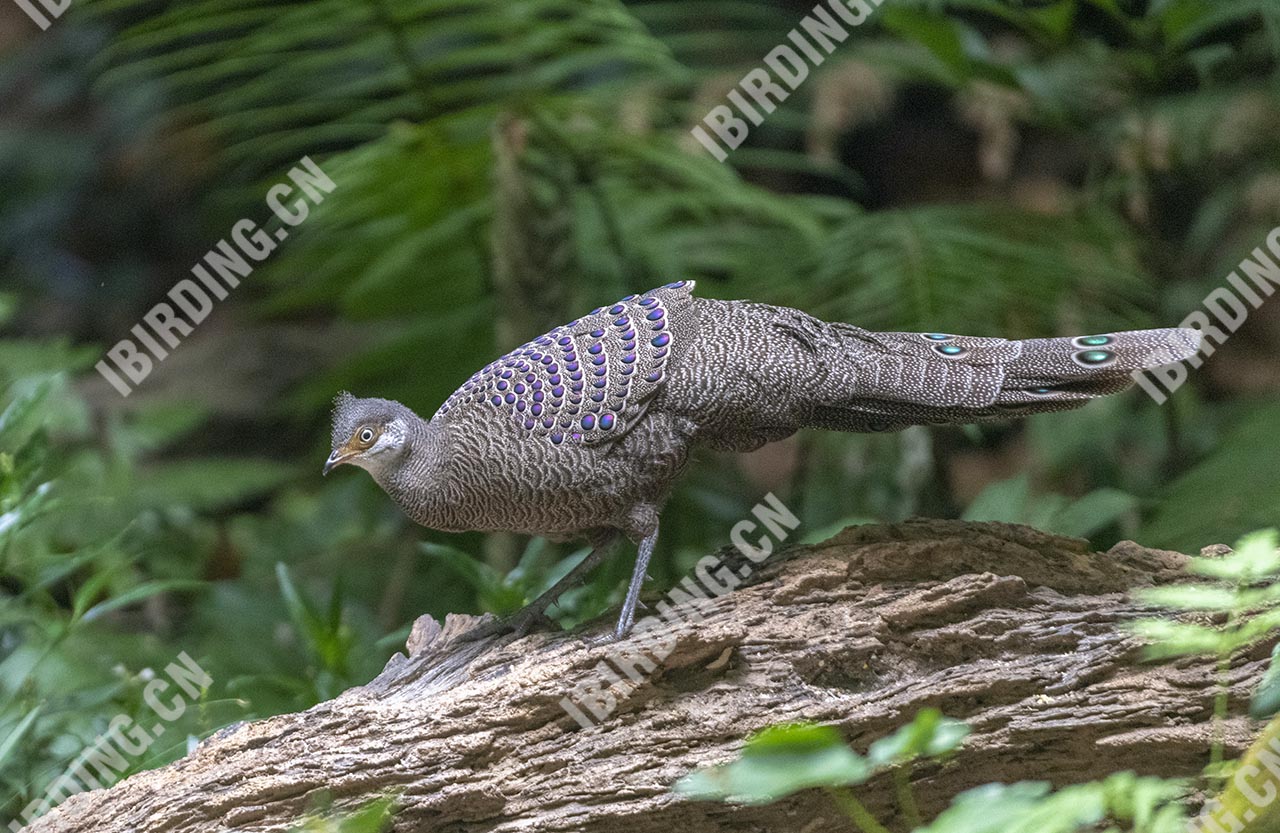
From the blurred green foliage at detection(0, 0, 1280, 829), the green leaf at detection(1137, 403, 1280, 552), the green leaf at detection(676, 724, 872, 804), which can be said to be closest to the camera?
the green leaf at detection(676, 724, 872, 804)

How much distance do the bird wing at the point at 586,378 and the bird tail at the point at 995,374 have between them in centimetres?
33

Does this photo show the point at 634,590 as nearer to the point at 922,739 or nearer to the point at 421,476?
the point at 421,476

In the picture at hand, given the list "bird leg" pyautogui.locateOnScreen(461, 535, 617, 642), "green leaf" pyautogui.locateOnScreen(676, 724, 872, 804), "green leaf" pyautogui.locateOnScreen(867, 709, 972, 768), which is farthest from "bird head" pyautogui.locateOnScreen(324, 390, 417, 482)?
"green leaf" pyautogui.locateOnScreen(867, 709, 972, 768)

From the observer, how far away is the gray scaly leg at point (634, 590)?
2102 millimetres

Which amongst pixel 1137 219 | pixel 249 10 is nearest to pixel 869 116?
pixel 1137 219

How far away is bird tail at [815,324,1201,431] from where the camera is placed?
6.75ft

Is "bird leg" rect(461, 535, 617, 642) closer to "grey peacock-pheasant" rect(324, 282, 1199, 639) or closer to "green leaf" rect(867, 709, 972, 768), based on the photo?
"grey peacock-pheasant" rect(324, 282, 1199, 639)

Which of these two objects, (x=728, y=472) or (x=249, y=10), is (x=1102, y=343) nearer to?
(x=728, y=472)

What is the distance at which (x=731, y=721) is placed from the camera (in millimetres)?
1926

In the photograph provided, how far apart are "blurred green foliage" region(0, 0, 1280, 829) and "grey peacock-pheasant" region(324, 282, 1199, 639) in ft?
1.82

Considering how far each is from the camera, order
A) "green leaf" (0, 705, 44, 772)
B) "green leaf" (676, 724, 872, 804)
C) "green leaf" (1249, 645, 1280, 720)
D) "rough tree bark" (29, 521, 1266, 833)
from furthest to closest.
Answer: "green leaf" (0, 705, 44, 772), "rough tree bark" (29, 521, 1266, 833), "green leaf" (1249, 645, 1280, 720), "green leaf" (676, 724, 872, 804)

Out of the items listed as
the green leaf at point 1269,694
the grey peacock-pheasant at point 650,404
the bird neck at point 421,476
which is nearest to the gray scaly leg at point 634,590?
the grey peacock-pheasant at point 650,404

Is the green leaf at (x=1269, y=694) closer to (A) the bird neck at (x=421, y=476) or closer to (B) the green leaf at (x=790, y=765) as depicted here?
(B) the green leaf at (x=790, y=765)

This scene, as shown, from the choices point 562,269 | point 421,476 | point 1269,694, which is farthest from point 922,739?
point 562,269
